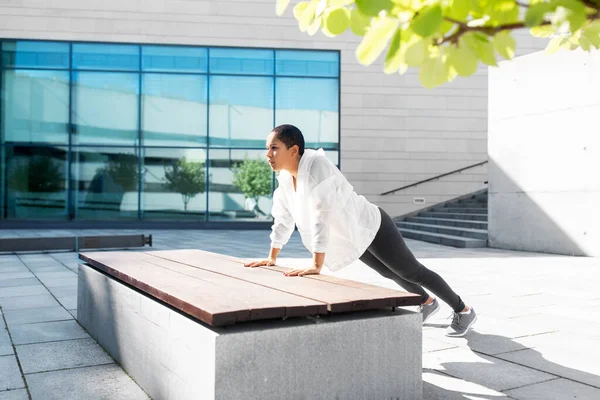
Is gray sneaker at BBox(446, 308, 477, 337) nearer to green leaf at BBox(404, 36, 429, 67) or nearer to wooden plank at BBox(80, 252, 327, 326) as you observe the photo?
wooden plank at BBox(80, 252, 327, 326)

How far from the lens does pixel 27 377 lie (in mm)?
3686

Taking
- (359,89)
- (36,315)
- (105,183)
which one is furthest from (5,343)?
(359,89)

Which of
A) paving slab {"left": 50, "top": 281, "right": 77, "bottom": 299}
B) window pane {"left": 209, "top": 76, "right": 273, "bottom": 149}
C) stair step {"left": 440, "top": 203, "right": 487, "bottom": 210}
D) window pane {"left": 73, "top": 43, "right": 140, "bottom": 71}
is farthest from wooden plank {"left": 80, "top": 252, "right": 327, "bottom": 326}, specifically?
window pane {"left": 73, "top": 43, "right": 140, "bottom": 71}

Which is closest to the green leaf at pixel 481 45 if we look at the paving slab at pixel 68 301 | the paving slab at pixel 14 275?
the paving slab at pixel 68 301

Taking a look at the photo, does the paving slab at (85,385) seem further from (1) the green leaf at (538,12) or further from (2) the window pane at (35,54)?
(2) the window pane at (35,54)

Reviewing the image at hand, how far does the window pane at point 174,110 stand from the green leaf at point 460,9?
20259 millimetres

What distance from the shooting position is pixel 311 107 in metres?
21.8

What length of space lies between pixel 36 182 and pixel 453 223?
14091 millimetres

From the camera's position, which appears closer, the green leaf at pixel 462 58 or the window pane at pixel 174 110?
the green leaf at pixel 462 58

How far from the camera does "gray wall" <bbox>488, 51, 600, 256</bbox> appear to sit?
11273 mm

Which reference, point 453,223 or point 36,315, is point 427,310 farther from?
point 453,223

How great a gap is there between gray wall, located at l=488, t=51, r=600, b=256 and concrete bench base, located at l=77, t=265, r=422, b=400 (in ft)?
31.3

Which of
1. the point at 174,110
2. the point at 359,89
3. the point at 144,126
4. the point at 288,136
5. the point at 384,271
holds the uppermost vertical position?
the point at 359,89

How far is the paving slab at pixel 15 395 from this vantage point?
3.31 metres
